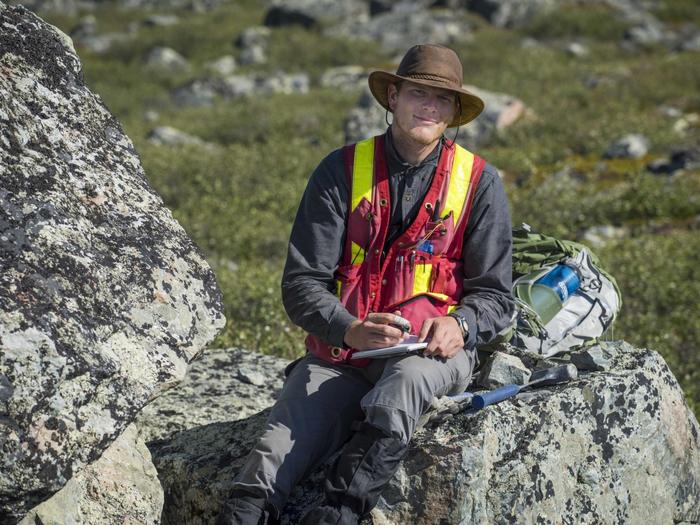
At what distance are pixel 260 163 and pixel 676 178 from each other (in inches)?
275

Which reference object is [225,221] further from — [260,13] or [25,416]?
[260,13]

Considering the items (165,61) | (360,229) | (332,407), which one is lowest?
(165,61)

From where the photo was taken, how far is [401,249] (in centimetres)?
495

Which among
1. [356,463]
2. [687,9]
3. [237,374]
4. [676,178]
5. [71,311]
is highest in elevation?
[71,311]

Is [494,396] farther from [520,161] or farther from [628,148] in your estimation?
[628,148]

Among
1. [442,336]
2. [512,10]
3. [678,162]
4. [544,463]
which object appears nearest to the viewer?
[544,463]

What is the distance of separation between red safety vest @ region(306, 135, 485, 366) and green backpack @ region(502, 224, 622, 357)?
0.64 metres

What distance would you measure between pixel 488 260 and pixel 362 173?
818 millimetres

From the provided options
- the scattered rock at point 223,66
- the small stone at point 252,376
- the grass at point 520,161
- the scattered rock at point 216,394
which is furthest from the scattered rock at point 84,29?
the small stone at point 252,376

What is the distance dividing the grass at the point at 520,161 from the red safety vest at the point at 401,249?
3.49m

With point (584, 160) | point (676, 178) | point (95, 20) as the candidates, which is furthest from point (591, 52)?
point (95, 20)

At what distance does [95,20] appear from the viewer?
44.0m

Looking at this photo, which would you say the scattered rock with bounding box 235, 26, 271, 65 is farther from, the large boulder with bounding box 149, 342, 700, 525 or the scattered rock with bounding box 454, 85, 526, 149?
the large boulder with bounding box 149, 342, 700, 525

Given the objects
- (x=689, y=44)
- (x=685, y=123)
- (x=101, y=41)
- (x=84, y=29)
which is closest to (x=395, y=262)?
(x=685, y=123)
